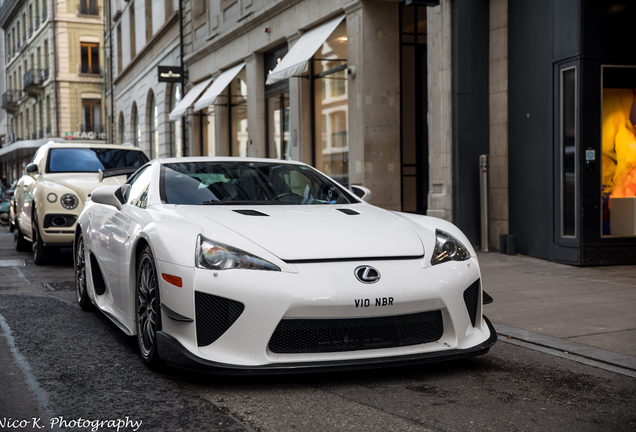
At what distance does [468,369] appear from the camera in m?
4.12

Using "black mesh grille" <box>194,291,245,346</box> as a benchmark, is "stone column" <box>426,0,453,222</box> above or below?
above

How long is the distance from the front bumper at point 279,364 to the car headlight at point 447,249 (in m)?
0.51

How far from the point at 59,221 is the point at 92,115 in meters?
46.5

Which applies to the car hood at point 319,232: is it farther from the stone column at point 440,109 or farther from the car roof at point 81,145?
the car roof at point 81,145

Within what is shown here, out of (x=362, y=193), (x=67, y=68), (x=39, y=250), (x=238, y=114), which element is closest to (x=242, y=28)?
(x=238, y=114)

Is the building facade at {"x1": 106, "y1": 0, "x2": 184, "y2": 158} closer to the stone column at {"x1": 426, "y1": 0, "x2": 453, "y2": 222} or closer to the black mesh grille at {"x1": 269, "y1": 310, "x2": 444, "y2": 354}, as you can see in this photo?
the stone column at {"x1": 426, "y1": 0, "x2": 453, "y2": 222}

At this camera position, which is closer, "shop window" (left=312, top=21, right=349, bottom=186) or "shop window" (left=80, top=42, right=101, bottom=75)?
"shop window" (left=312, top=21, right=349, bottom=186)

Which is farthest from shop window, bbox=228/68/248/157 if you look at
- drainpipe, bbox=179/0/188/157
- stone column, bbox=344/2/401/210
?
stone column, bbox=344/2/401/210

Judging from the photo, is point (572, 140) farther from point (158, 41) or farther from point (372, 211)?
point (158, 41)

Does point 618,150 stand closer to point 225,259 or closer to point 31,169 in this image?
point 225,259

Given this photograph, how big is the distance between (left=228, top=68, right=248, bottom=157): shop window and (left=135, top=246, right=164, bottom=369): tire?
16.0 m

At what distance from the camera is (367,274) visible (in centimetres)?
368

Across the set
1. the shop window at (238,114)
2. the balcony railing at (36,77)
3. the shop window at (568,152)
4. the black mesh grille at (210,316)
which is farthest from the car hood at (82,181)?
the balcony railing at (36,77)

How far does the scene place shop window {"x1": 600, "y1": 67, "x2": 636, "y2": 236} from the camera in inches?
360
